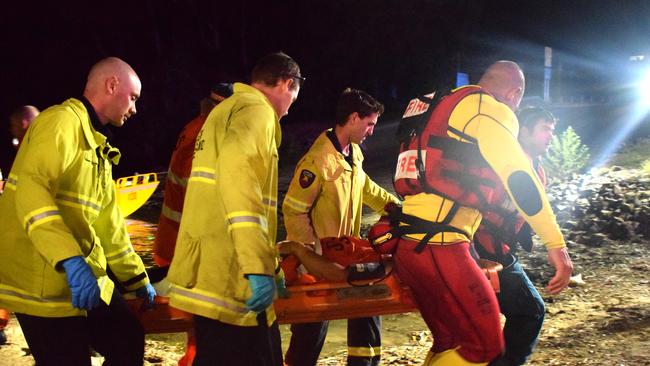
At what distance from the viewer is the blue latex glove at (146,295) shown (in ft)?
11.2

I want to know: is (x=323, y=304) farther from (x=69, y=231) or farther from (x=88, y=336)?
(x=69, y=231)

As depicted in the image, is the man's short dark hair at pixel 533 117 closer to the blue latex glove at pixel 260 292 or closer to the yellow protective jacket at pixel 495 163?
the yellow protective jacket at pixel 495 163

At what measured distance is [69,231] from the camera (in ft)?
8.87

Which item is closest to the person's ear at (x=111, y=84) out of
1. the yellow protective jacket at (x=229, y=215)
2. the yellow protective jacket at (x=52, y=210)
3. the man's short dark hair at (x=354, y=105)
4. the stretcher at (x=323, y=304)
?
the yellow protective jacket at (x=52, y=210)

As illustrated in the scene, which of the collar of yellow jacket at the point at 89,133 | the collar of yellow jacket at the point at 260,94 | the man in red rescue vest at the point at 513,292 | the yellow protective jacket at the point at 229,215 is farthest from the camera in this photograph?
the man in red rescue vest at the point at 513,292

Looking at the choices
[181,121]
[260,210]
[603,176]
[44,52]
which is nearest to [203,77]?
[181,121]

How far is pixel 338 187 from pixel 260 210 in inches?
75.6

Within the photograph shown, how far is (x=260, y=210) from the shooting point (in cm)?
251

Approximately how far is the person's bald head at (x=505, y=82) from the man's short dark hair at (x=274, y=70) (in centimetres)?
122

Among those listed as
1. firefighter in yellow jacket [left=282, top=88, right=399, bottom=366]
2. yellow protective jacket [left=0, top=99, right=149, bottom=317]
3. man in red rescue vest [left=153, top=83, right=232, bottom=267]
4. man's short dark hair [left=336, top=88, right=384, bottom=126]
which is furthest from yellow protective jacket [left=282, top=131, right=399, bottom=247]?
yellow protective jacket [left=0, top=99, right=149, bottom=317]

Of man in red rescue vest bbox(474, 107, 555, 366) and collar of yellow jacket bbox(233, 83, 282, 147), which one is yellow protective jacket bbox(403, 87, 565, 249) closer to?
man in red rescue vest bbox(474, 107, 555, 366)

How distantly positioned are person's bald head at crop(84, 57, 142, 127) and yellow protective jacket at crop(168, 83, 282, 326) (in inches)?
24.6

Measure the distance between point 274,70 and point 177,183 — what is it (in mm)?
1863

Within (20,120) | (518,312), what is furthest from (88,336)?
(20,120)
